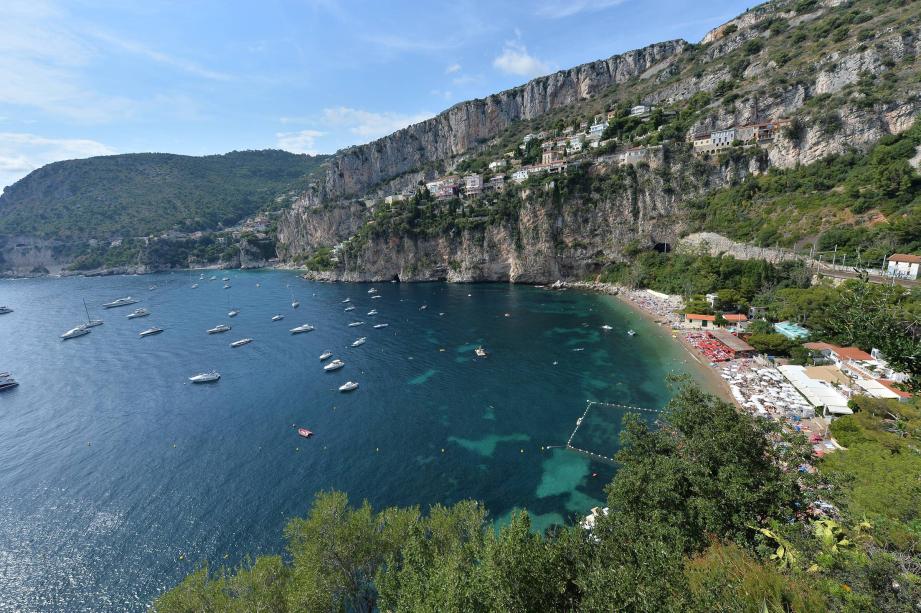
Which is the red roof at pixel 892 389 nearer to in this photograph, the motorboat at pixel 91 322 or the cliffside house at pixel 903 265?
the cliffside house at pixel 903 265

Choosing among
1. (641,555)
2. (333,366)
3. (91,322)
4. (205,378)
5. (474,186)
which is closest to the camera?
(641,555)

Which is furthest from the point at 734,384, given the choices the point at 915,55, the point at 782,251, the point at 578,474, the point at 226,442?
the point at 915,55

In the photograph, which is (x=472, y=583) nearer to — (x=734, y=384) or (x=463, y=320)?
(x=734, y=384)

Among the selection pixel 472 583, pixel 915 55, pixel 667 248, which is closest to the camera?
pixel 472 583

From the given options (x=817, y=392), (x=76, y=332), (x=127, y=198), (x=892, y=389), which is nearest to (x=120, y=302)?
(x=76, y=332)

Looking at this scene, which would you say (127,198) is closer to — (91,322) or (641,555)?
(91,322)
